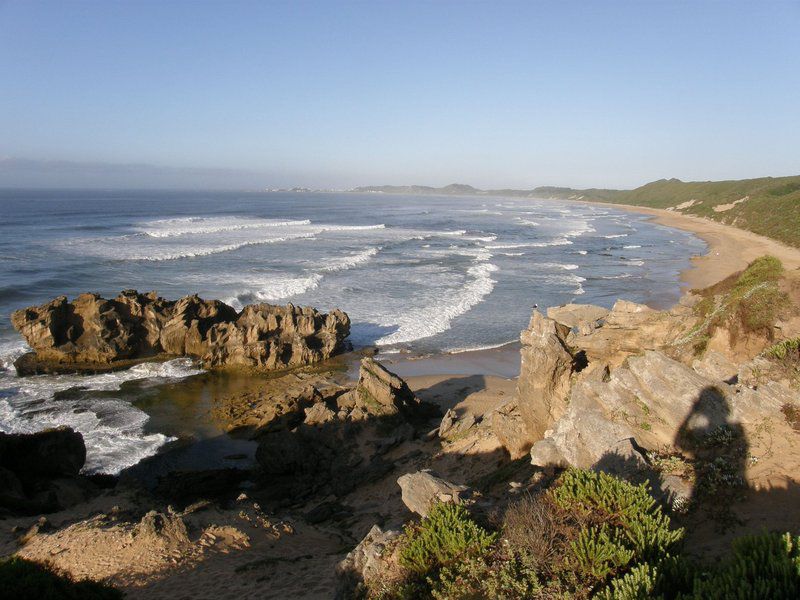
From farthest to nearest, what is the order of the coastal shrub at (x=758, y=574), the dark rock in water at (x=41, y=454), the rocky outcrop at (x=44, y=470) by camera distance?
the dark rock in water at (x=41, y=454), the rocky outcrop at (x=44, y=470), the coastal shrub at (x=758, y=574)

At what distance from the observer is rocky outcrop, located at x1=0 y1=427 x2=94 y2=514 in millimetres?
13234

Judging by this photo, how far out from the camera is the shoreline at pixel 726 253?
41.5m

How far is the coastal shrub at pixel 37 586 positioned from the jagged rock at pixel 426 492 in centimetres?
473

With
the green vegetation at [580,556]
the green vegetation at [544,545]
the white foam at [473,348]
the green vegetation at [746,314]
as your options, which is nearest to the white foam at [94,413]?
the white foam at [473,348]

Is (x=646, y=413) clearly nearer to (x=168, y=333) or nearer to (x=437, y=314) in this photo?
(x=168, y=333)

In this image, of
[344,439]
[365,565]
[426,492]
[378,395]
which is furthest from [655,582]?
→ [378,395]

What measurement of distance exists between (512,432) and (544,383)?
1.52 meters

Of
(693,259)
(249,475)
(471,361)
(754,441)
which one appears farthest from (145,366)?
(693,259)

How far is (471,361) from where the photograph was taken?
81.6 ft

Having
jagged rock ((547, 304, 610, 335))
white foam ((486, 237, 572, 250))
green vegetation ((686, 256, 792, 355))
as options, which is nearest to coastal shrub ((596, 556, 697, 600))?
green vegetation ((686, 256, 792, 355))

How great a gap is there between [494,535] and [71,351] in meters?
23.3

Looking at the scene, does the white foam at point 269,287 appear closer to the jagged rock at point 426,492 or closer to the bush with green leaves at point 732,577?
the jagged rock at point 426,492

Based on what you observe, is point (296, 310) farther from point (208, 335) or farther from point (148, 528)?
point (148, 528)

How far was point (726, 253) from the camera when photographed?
5441 centimetres
